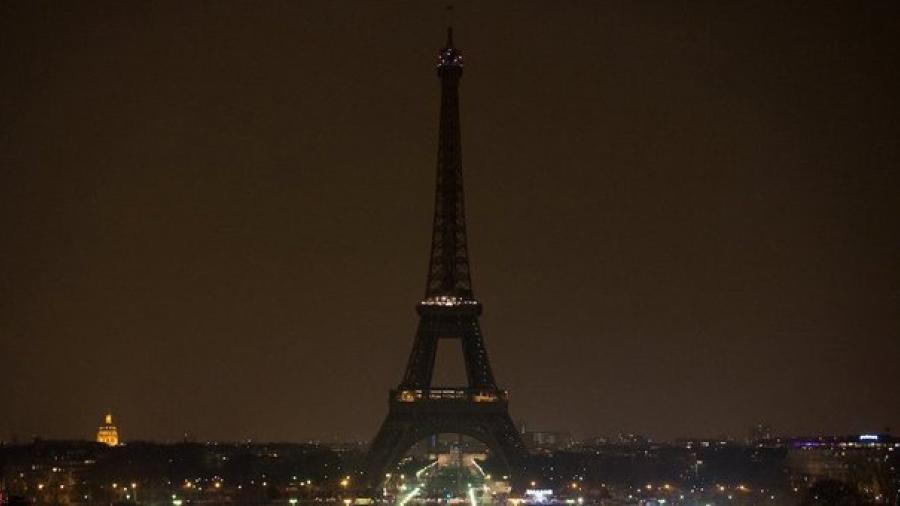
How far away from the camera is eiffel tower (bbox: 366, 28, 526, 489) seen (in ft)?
308

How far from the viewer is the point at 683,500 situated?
276 ft

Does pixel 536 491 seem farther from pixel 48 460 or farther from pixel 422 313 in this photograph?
pixel 48 460

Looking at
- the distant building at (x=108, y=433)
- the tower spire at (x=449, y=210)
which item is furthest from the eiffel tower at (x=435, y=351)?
the distant building at (x=108, y=433)

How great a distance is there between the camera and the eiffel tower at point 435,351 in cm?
9394

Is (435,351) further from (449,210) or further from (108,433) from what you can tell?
(108,433)

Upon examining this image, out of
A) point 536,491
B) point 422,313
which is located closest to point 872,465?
point 536,491

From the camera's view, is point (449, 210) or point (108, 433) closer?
point (449, 210)

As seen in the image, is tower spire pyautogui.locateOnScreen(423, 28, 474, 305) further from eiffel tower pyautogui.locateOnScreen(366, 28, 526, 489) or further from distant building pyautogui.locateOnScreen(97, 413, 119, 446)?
distant building pyautogui.locateOnScreen(97, 413, 119, 446)

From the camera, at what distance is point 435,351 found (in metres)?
96.2

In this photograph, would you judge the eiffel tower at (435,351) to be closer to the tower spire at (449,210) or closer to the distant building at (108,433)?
the tower spire at (449,210)

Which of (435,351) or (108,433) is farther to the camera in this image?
(108,433)

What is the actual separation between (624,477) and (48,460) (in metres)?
48.9

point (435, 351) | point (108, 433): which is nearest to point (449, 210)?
point (435, 351)

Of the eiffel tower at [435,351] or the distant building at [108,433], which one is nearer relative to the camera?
the eiffel tower at [435,351]
